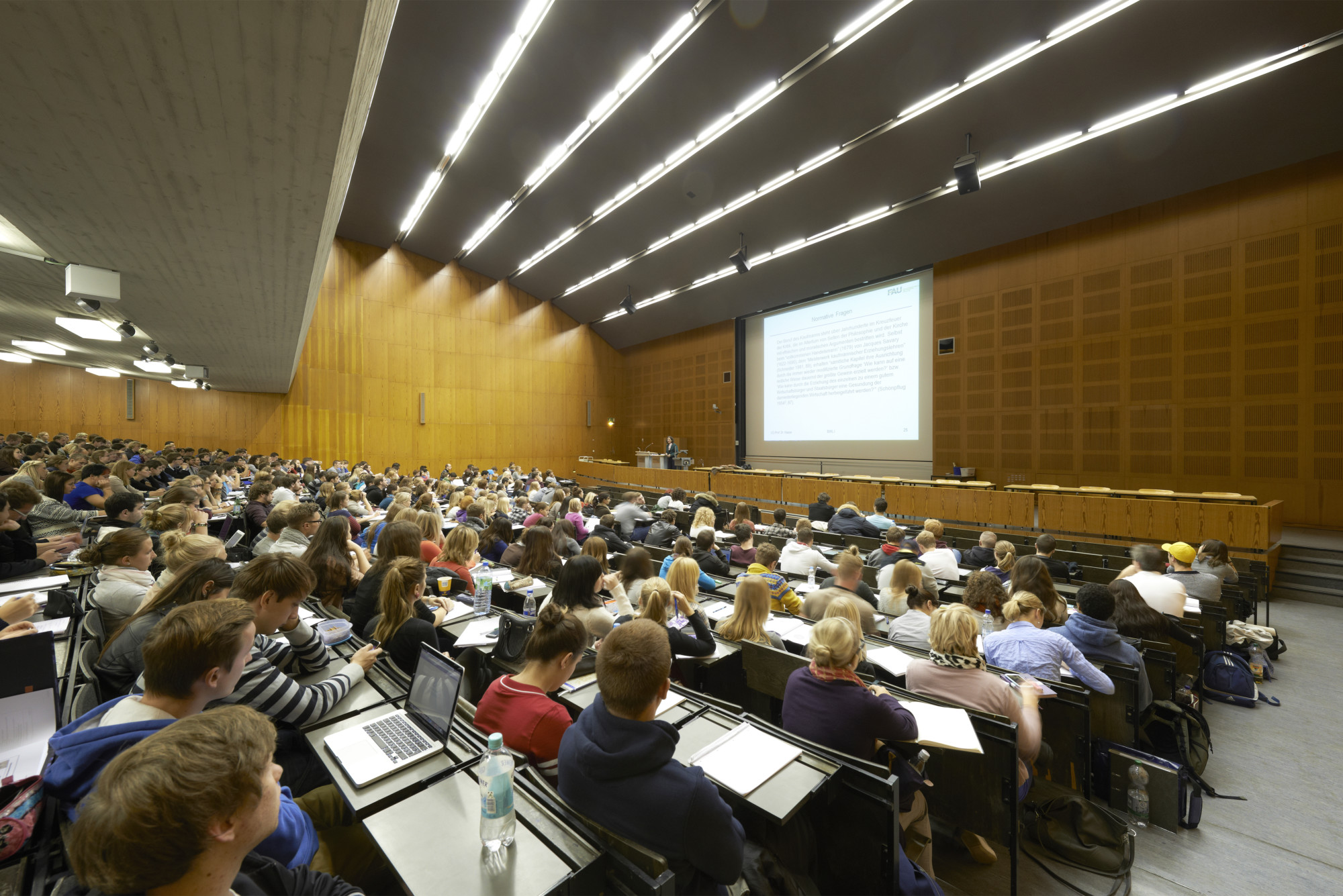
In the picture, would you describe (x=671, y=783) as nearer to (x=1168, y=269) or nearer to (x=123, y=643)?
(x=123, y=643)

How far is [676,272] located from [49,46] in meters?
14.6

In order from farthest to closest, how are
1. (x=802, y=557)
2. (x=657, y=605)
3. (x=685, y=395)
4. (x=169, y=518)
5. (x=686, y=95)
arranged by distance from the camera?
(x=685, y=395) < (x=686, y=95) < (x=802, y=557) < (x=169, y=518) < (x=657, y=605)

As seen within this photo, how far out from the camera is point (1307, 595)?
7.10 m

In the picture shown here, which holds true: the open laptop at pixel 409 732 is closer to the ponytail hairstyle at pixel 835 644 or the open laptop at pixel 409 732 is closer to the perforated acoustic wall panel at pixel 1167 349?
the ponytail hairstyle at pixel 835 644

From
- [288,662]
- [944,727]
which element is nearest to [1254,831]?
[944,727]

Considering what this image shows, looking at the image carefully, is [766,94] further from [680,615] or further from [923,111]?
[680,615]

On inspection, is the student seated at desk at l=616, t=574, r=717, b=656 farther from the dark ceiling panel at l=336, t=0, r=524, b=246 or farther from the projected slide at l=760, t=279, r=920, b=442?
the projected slide at l=760, t=279, r=920, b=442

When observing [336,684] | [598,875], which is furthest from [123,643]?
[598,875]

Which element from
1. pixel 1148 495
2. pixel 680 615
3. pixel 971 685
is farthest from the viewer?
pixel 1148 495

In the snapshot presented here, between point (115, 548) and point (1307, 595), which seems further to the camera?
point (1307, 595)

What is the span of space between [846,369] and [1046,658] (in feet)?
40.8

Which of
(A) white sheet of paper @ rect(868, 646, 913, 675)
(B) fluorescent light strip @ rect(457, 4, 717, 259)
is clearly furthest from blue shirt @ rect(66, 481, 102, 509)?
(B) fluorescent light strip @ rect(457, 4, 717, 259)

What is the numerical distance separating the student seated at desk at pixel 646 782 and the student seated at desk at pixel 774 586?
2.45 m

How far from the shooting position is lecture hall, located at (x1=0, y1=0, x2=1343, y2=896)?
1.77 metres
